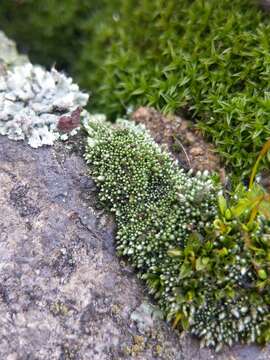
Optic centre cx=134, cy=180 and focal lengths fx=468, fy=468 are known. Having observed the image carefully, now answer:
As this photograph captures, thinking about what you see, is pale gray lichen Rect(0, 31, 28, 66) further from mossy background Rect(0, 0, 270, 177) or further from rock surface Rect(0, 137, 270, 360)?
rock surface Rect(0, 137, 270, 360)

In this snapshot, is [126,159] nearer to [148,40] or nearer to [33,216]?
[33,216]

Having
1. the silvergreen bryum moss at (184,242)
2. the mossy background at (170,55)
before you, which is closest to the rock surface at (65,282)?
the silvergreen bryum moss at (184,242)

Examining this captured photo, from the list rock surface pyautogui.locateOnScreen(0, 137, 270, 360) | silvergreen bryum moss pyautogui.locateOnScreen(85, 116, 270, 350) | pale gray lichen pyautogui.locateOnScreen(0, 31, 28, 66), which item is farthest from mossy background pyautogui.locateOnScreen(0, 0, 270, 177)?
rock surface pyautogui.locateOnScreen(0, 137, 270, 360)

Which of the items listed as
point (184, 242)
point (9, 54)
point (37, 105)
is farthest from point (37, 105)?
point (184, 242)

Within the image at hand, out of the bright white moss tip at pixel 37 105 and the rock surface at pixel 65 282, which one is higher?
the bright white moss tip at pixel 37 105

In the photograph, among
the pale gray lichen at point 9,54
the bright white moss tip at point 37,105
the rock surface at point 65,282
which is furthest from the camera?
the pale gray lichen at point 9,54

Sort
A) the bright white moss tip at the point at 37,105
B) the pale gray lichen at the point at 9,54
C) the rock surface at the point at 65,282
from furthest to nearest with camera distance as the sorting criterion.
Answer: the pale gray lichen at the point at 9,54 < the bright white moss tip at the point at 37,105 < the rock surface at the point at 65,282

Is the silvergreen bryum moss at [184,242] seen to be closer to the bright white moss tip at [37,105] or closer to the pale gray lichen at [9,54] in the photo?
the bright white moss tip at [37,105]
